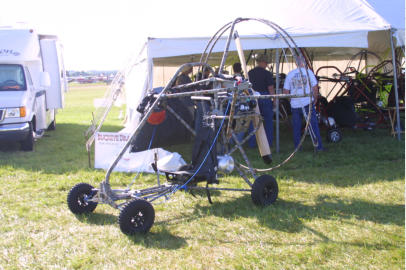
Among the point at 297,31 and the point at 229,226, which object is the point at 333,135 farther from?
the point at 229,226

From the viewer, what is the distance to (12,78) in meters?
8.55

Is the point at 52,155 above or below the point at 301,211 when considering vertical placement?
above

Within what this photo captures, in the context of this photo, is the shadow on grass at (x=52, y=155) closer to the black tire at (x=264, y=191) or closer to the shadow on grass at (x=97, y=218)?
the shadow on grass at (x=97, y=218)

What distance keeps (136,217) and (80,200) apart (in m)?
0.91

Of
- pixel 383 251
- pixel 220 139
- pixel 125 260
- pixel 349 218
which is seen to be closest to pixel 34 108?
pixel 220 139

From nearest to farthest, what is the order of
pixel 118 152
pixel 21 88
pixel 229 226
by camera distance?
pixel 229 226
pixel 118 152
pixel 21 88

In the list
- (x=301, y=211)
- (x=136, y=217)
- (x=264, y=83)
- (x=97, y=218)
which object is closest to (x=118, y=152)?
(x=97, y=218)

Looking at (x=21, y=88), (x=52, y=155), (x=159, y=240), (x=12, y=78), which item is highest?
(x=12, y=78)

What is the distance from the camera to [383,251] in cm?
352

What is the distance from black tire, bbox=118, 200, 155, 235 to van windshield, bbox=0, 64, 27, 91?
562cm

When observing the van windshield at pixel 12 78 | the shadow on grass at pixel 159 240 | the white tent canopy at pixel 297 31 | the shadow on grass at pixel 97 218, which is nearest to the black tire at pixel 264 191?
the shadow on grass at pixel 159 240

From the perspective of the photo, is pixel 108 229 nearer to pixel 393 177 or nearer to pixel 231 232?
pixel 231 232

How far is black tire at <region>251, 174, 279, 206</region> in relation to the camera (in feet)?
15.2

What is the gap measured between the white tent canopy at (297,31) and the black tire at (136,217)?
10.3ft
